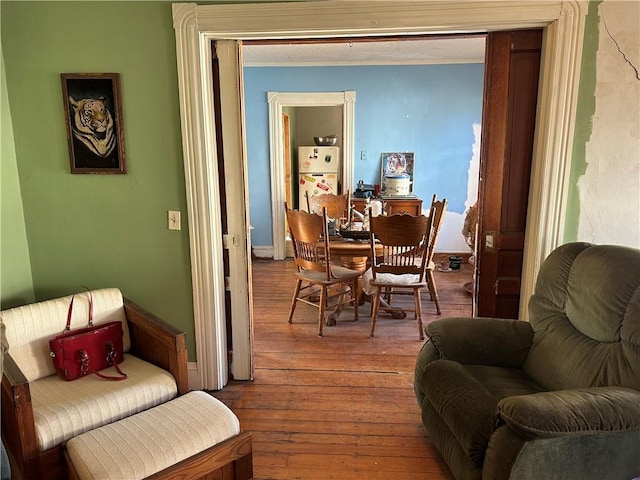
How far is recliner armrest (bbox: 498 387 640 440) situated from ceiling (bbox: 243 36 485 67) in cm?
395

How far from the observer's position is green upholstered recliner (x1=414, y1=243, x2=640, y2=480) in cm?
139

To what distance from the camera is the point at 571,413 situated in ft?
4.54

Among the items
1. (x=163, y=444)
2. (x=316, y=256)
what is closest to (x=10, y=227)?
(x=163, y=444)

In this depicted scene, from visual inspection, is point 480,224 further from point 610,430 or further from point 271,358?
point 271,358

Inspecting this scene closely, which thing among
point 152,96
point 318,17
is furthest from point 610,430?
point 152,96

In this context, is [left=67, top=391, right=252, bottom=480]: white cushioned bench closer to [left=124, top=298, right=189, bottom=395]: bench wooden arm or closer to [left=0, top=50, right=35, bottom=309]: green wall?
[left=124, top=298, right=189, bottom=395]: bench wooden arm

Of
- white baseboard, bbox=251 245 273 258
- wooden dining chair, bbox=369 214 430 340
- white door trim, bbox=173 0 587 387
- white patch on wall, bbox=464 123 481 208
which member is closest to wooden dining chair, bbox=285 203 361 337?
wooden dining chair, bbox=369 214 430 340

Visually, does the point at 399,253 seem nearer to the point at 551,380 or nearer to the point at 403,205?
the point at 551,380

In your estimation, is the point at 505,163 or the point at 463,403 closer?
the point at 463,403

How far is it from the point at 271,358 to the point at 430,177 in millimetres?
3713

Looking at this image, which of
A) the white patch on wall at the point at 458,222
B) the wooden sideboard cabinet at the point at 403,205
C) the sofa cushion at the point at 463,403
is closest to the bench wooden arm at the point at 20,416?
the sofa cushion at the point at 463,403

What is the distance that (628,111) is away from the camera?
2156 millimetres

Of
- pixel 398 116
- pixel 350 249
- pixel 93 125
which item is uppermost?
pixel 398 116

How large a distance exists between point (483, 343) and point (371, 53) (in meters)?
4.01
